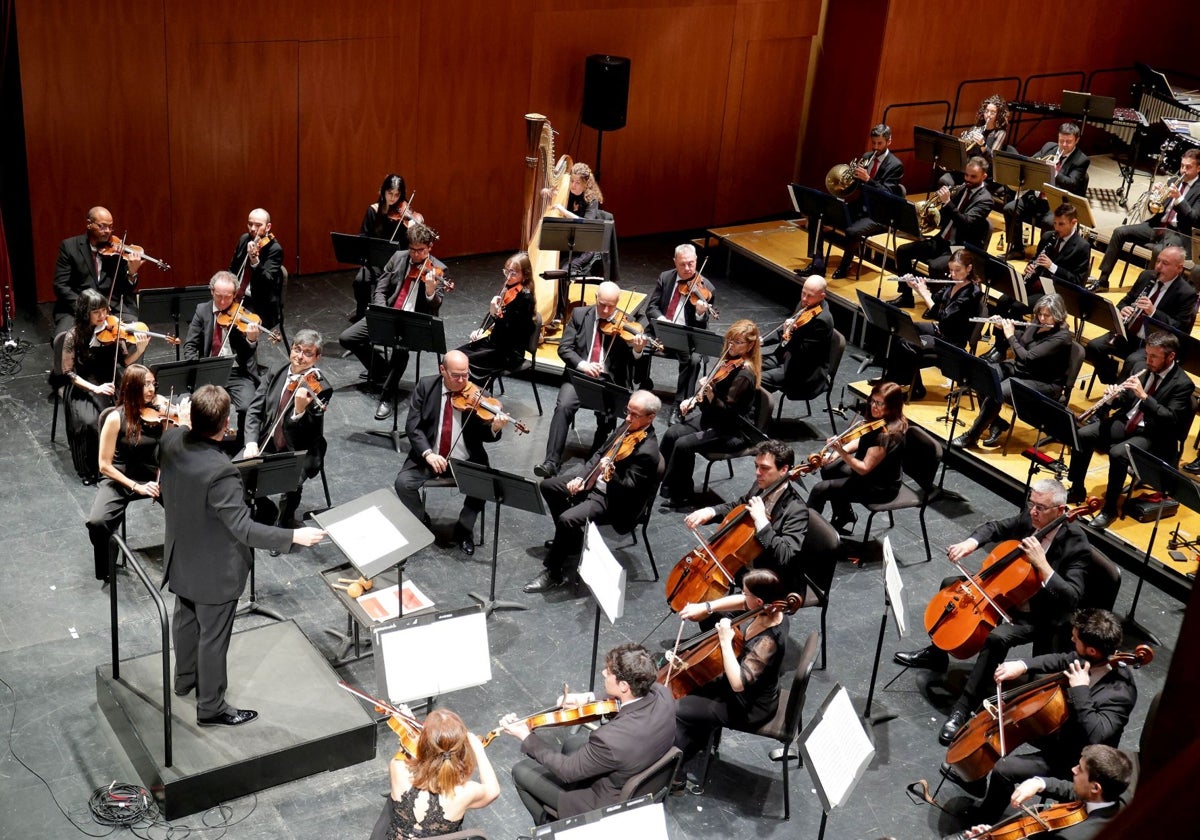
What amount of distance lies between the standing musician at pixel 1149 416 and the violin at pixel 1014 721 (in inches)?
108

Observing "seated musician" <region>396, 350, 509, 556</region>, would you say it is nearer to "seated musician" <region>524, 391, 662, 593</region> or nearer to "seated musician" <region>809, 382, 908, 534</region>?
"seated musician" <region>524, 391, 662, 593</region>

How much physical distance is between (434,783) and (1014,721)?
8.84ft

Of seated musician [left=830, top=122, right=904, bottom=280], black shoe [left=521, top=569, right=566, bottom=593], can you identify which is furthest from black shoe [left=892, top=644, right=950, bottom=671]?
seated musician [left=830, top=122, right=904, bottom=280]

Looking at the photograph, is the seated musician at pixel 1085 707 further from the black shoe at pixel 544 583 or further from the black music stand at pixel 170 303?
the black music stand at pixel 170 303

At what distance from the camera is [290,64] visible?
1121 cm

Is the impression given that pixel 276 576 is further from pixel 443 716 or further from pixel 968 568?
pixel 968 568

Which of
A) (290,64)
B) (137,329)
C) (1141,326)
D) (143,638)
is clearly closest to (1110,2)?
(1141,326)

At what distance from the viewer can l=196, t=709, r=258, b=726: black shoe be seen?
5.86m

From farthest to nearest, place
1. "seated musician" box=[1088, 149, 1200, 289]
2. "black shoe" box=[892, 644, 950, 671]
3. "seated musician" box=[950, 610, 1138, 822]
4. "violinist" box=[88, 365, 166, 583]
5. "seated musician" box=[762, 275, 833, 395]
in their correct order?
"seated musician" box=[1088, 149, 1200, 289] < "seated musician" box=[762, 275, 833, 395] < "black shoe" box=[892, 644, 950, 671] < "violinist" box=[88, 365, 166, 583] < "seated musician" box=[950, 610, 1138, 822]

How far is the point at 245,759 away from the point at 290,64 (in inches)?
289

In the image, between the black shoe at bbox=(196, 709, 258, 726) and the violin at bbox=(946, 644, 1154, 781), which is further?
the black shoe at bbox=(196, 709, 258, 726)

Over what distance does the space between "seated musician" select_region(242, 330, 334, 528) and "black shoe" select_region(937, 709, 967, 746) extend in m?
3.89

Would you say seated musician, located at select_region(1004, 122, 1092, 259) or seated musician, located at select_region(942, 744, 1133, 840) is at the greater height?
seated musician, located at select_region(1004, 122, 1092, 259)

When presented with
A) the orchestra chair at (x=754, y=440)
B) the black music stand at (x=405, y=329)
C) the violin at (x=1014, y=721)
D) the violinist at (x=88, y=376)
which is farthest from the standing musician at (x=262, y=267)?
the violin at (x=1014, y=721)
